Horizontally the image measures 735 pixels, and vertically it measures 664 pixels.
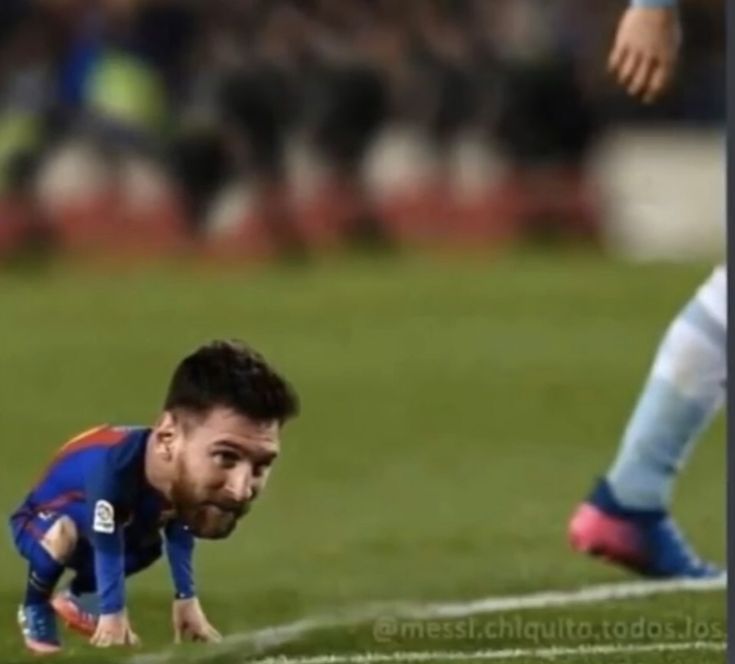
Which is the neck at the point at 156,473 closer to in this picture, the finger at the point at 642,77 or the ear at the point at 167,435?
the ear at the point at 167,435

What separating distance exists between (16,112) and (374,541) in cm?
1219

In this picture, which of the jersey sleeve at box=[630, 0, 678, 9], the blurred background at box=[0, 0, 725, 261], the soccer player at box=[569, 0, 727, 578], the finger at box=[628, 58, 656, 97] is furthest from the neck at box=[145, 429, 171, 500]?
the blurred background at box=[0, 0, 725, 261]

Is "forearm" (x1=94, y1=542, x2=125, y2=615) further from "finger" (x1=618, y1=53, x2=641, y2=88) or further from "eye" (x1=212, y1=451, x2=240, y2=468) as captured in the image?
"finger" (x1=618, y1=53, x2=641, y2=88)

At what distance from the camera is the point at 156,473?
4664mm

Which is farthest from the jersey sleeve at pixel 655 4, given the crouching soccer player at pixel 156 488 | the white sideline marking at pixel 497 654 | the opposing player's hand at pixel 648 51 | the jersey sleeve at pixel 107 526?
the jersey sleeve at pixel 107 526

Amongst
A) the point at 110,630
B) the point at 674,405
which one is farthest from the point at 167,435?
the point at 674,405

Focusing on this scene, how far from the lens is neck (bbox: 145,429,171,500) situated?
465cm

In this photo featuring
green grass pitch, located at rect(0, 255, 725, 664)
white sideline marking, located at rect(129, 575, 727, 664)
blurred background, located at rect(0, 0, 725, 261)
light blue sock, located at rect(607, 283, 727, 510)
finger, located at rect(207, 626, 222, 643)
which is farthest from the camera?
blurred background, located at rect(0, 0, 725, 261)

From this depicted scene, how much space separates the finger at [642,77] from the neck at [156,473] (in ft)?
4.18

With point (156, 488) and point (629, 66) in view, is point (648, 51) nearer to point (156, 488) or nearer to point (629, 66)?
point (629, 66)

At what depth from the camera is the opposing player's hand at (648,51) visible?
5.61 meters

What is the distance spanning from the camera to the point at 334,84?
21.0 metres

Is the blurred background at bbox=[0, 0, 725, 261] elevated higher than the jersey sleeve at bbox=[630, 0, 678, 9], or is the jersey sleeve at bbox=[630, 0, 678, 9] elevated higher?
the jersey sleeve at bbox=[630, 0, 678, 9]

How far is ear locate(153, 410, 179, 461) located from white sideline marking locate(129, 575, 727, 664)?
3.22 feet
